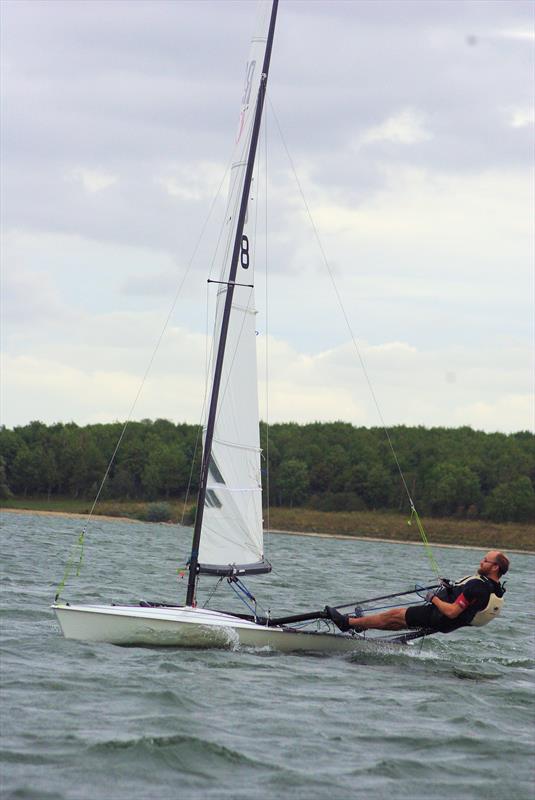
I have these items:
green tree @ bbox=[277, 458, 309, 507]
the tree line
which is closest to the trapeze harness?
the tree line

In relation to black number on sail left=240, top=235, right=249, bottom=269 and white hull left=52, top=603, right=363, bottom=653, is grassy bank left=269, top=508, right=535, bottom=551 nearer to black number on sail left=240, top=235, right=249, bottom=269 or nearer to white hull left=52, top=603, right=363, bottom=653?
black number on sail left=240, top=235, right=249, bottom=269

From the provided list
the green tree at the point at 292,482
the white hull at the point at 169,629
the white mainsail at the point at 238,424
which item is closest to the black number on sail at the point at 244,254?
the white mainsail at the point at 238,424

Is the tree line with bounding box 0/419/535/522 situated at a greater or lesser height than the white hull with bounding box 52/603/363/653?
greater

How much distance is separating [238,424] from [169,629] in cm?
342

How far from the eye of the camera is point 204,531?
17422 millimetres

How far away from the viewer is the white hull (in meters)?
16.1

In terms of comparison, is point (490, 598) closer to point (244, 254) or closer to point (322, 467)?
point (244, 254)

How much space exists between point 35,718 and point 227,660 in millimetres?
4486

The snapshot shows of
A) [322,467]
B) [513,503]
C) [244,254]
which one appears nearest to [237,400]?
[244,254]

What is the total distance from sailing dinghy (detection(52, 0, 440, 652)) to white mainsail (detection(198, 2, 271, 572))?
0.6 inches

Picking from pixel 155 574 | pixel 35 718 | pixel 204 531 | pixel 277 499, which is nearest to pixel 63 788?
pixel 35 718

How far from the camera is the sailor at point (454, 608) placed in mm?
16406

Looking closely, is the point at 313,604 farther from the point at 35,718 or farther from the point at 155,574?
the point at 35,718

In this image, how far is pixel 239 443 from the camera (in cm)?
1784
